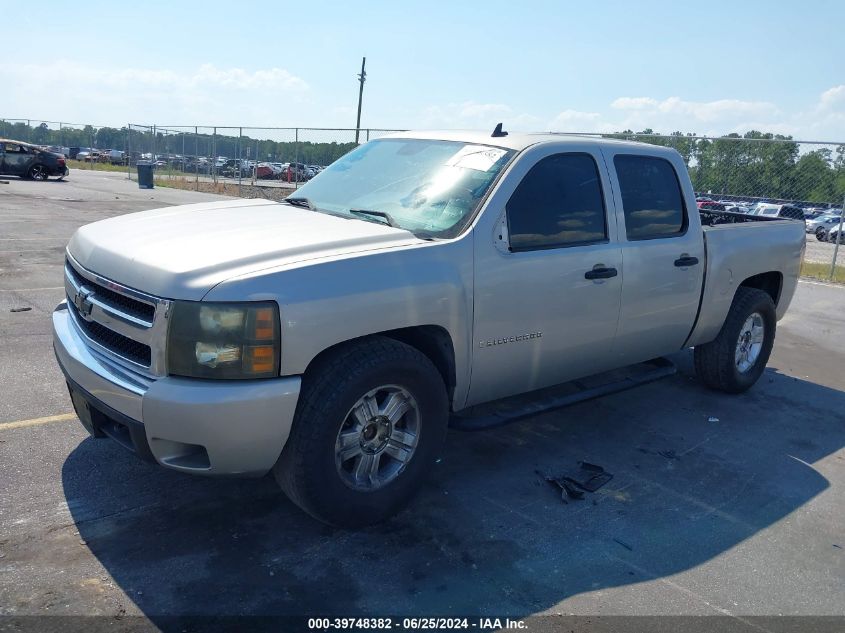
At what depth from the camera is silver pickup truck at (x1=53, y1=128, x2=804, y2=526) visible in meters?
3.06

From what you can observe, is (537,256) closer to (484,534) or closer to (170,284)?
(484,534)

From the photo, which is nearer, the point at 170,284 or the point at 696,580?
the point at 170,284

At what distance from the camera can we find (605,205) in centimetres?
460

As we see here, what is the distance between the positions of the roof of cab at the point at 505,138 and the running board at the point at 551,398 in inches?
60.2

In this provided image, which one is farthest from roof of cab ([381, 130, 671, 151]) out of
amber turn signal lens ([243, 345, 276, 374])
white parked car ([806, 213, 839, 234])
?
white parked car ([806, 213, 839, 234])

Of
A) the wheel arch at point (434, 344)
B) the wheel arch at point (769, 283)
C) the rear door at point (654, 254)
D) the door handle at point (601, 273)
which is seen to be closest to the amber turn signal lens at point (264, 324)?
the wheel arch at point (434, 344)

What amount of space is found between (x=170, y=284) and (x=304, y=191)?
6.28 ft

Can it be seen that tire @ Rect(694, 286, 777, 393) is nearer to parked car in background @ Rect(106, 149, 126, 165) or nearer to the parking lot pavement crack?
the parking lot pavement crack

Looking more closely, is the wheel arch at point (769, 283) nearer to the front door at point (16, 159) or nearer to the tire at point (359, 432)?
Answer: the tire at point (359, 432)

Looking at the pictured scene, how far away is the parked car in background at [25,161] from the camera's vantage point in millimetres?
27922

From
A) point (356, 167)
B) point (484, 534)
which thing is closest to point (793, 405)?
point (484, 534)

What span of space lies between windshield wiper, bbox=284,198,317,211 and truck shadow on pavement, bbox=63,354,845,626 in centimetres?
168

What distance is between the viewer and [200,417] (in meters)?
2.97

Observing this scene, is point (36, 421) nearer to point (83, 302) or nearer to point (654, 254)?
point (83, 302)
